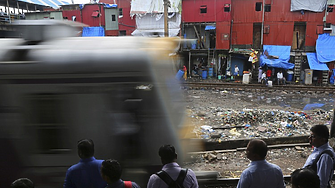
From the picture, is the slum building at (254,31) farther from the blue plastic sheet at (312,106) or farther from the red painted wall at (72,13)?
the red painted wall at (72,13)

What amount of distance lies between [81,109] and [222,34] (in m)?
25.8

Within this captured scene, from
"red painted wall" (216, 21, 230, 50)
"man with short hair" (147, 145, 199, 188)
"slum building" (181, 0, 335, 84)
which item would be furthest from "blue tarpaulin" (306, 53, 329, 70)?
"man with short hair" (147, 145, 199, 188)

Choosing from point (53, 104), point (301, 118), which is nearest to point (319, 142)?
point (53, 104)

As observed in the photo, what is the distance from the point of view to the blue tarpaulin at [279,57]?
24219 mm

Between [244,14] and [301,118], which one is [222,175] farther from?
[244,14]

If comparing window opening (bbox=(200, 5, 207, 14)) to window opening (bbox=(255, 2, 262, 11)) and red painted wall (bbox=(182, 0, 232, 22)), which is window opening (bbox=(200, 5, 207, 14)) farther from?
window opening (bbox=(255, 2, 262, 11))

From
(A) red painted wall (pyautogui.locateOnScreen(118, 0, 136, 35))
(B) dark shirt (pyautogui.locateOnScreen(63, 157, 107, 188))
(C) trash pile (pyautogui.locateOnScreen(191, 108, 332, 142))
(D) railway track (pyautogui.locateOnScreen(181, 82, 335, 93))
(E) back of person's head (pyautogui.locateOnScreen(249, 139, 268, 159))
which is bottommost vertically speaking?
(D) railway track (pyautogui.locateOnScreen(181, 82, 335, 93))

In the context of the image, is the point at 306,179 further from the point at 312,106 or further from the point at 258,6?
the point at 258,6

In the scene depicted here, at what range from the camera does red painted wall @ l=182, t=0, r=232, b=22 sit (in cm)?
2673

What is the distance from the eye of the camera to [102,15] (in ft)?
103

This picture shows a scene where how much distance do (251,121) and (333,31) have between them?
20.8 metres

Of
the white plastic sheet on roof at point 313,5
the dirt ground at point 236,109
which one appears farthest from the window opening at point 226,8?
the dirt ground at point 236,109

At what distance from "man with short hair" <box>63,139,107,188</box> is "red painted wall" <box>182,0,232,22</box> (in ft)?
86.7

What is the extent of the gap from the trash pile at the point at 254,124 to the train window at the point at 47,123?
6375mm
